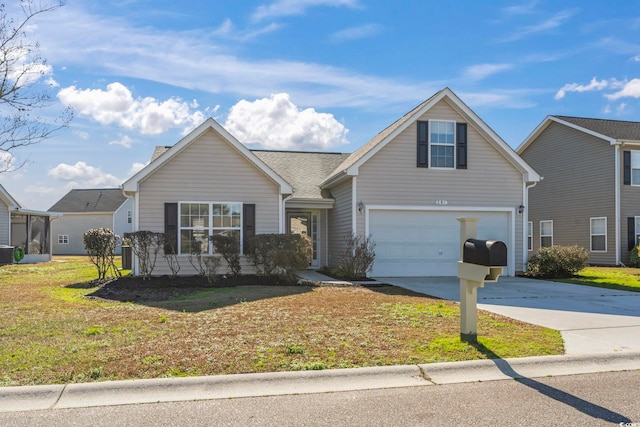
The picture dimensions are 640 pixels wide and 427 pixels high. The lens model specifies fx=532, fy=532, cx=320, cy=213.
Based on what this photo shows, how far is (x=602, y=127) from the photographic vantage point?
23.3m

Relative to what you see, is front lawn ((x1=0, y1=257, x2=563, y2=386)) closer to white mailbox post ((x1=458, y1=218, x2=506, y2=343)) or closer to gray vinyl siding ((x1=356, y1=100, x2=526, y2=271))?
white mailbox post ((x1=458, y1=218, x2=506, y2=343))

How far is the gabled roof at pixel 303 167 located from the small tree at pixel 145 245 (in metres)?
5.47

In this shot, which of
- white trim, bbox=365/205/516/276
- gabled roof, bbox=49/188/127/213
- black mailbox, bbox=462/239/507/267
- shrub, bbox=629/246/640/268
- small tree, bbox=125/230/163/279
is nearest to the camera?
black mailbox, bbox=462/239/507/267

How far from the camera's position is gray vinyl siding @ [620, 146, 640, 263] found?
2161 cm

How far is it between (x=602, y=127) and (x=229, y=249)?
17.8 metres

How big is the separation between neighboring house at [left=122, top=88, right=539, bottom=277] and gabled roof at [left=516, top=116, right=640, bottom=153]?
7.07 m

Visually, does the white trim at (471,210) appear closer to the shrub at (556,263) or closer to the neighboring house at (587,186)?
the shrub at (556,263)

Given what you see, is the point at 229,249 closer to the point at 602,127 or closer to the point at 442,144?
the point at 442,144

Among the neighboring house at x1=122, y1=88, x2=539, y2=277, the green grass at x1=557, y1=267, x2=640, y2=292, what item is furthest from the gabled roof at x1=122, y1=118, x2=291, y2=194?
the green grass at x1=557, y1=267, x2=640, y2=292

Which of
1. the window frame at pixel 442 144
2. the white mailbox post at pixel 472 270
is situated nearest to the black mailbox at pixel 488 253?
the white mailbox post at pixel 472 270

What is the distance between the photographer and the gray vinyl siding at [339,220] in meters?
17.2

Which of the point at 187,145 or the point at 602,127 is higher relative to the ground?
the point at 602,127

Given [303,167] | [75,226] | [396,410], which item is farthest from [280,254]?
[75,226]

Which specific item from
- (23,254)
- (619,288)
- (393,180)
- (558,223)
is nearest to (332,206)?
(393,180)
